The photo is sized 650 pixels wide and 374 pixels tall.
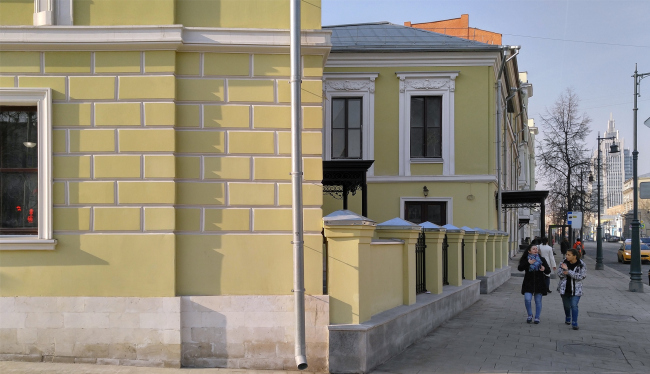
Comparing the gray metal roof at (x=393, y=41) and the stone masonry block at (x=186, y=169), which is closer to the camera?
the stone masonry block at (x=186, y=169)

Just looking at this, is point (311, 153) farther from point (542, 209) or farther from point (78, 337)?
point (542, 209)

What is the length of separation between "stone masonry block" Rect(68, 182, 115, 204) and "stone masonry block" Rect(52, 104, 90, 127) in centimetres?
80

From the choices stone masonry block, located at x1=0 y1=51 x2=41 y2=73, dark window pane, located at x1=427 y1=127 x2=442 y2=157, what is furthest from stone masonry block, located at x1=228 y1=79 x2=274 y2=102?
dark window pane, located at x1=427 y1=127 x2=442 y2=157

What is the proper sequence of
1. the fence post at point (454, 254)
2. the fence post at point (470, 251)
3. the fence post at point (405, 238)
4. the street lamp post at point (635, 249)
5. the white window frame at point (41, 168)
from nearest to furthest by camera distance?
1. the white window frame at point (41, 168)
2. the fence post at point (405, 238)
3. the fence post at point (454, 254)
4. the fence post at point (470, 251)
5. the street lamp post at point (635, 249)

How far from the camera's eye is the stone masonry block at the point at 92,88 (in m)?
8.62

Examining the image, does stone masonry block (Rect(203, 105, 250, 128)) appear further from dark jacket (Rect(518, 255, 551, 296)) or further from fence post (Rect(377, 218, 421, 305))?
dark jacket (Rect(518, 255, 551, 296))

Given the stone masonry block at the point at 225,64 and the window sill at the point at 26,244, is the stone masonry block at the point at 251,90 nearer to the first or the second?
the stone masonry block at the point at 225,64

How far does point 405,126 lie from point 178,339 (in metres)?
Answer: 16.6

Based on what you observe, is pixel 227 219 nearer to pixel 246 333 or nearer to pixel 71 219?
pixel 246 333

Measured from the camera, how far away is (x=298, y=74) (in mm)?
8328

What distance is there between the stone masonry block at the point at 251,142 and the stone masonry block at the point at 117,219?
1538mm

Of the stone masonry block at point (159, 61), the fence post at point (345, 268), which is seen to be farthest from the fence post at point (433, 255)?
the stone masonry block at point (159, 61)

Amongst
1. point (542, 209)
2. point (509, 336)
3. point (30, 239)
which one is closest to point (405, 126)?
point (542, 209)

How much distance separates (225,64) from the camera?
8805 mm
